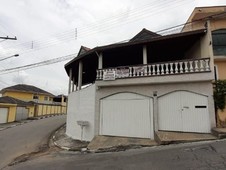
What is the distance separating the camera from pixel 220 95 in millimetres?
9445

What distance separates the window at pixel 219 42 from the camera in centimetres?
1295

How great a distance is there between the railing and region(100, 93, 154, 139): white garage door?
1193 mm

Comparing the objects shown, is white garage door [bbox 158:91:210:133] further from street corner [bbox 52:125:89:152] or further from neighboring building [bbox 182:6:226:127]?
street corner [bbox 52:125:89:152]

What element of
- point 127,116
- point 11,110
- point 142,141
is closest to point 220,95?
point 142,141

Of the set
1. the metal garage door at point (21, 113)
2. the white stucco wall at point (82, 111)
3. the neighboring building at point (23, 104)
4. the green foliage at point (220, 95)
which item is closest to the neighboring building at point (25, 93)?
the neighboring building at point (23, 104)

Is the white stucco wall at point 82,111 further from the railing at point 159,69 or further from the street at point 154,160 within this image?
the street at point 154,160

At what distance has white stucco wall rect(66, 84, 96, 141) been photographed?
11789 mm

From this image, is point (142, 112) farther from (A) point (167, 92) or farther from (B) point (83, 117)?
(B) point (83, 117)

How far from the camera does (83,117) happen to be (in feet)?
41.6

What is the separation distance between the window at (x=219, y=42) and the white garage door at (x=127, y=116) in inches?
254

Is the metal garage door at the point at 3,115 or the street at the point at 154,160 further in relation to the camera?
→ the metal garage door at the point at 3,115

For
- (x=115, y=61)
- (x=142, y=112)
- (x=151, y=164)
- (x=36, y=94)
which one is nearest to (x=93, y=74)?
(x=115, y=61)

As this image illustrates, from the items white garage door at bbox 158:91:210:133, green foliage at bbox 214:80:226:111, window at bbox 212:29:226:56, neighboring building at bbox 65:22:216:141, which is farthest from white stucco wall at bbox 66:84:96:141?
window at bbox 212:29:226:56

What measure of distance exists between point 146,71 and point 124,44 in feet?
7.14
